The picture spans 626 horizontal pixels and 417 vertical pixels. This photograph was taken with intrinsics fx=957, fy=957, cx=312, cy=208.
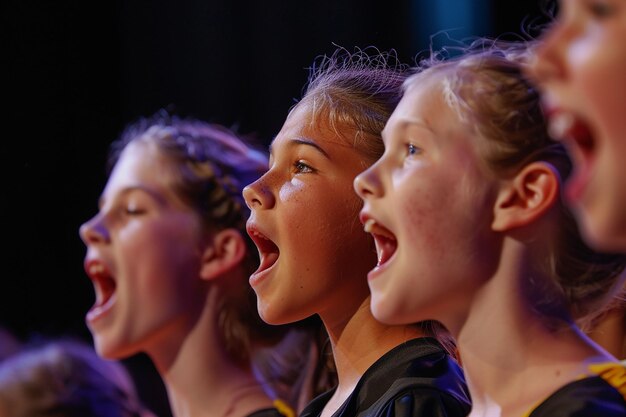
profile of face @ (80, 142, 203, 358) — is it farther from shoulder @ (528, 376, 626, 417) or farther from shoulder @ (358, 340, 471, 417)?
shoulder @ (528, 376, 626, 417)

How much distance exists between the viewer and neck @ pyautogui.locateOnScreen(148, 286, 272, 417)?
209cm

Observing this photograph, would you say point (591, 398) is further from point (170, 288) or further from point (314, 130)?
point (170, 288)

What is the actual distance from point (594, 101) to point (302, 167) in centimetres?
90

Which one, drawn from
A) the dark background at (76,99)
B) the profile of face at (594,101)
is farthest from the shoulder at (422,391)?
the dark background at (76,99)

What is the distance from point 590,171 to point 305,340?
141cm

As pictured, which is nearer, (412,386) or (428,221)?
(428,221)

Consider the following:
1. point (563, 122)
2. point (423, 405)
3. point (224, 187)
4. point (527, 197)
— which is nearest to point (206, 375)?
point (224, 187)

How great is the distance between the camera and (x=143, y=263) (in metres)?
2.16

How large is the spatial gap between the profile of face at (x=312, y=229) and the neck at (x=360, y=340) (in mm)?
23

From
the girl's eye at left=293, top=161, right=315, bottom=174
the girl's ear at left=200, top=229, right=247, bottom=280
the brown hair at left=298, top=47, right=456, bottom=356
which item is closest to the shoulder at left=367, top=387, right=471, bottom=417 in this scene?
the brown hair at left=298, top=47, right=456, bottom=356

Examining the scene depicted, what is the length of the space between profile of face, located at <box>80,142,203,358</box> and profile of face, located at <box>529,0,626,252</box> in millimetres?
1355

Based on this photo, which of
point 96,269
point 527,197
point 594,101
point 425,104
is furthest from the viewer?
point 96,269

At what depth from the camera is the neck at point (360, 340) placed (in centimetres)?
169

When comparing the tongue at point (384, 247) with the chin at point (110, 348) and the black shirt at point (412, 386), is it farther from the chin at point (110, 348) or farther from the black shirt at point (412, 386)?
the chin at point (110, 348)
